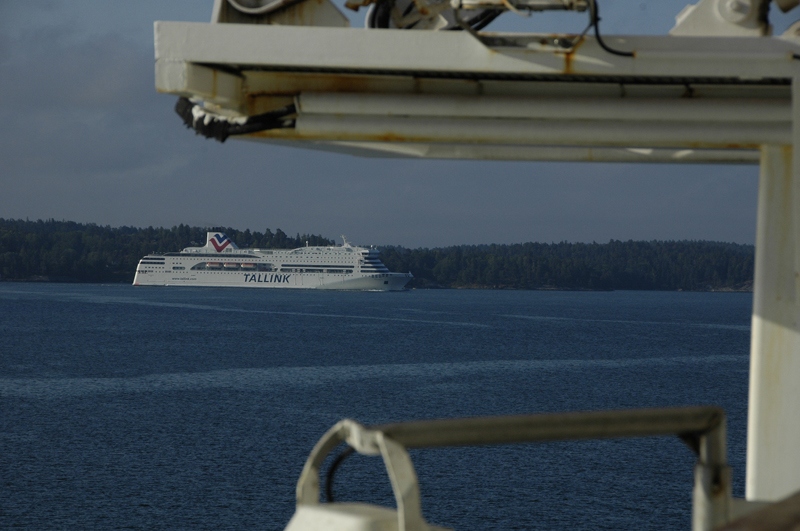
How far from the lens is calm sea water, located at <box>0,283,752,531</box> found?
18.6 meters

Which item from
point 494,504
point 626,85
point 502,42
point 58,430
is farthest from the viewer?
point 58,430

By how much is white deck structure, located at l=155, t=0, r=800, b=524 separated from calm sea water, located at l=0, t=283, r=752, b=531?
14571mm

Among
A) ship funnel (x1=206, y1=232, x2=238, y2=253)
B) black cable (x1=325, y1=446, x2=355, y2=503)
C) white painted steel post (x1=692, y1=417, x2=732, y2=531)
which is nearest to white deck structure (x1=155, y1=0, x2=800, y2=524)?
white painted steel post (x1=692, y1=417, x2=732, y2=531)

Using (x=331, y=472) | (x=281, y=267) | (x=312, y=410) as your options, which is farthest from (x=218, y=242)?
(x=331, y=472)

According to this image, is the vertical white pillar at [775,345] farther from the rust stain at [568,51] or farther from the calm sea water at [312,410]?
the calm sea water at [312,410]

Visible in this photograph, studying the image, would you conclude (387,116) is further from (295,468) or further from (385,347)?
(385,347)

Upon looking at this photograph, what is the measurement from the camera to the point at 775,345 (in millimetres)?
3766

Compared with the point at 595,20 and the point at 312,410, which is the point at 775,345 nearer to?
the point at 595,20

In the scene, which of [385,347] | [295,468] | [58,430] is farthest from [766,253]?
[385,347]

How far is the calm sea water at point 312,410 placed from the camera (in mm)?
18641

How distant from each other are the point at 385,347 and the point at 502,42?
48.6 metres

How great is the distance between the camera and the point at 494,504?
61.8 feet

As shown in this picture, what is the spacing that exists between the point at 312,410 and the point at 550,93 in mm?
27179

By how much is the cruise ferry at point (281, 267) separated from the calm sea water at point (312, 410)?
108 ft
